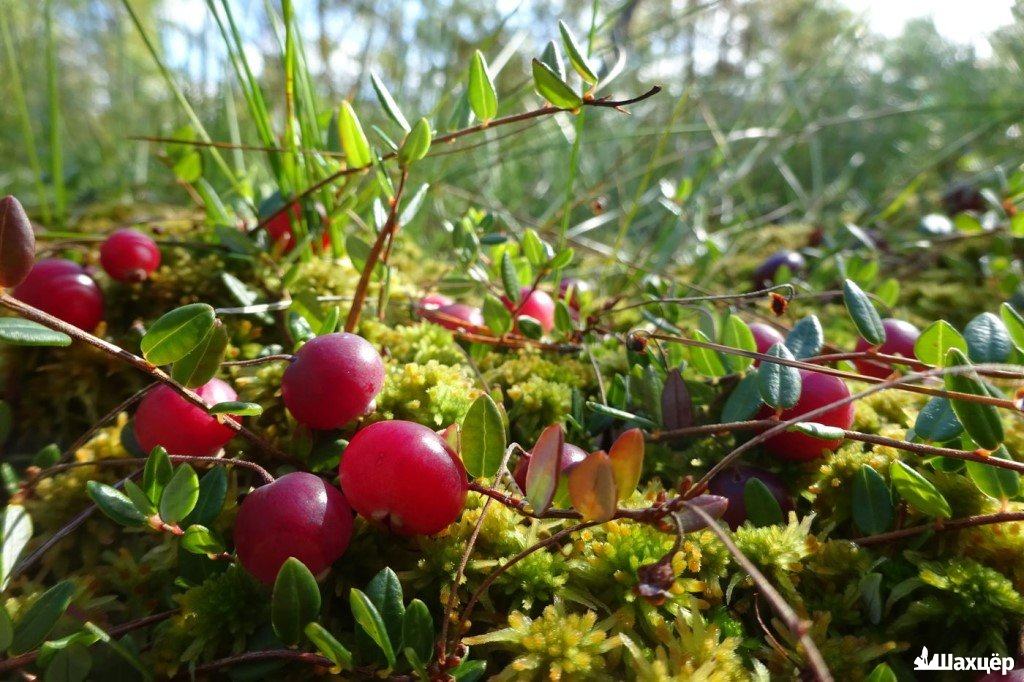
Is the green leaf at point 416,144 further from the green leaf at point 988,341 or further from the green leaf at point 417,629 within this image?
the green leaf at point 988,341

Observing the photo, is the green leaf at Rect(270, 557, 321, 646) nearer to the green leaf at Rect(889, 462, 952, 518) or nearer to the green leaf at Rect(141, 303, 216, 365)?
the green leaf at Rect(141, 303, 216, 365)

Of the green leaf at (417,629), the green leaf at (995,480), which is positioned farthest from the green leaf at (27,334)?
the green leaf at (995,480)

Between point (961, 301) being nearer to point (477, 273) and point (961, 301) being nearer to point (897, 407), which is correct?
point (897, 407)

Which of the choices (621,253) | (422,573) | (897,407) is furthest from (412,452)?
(621,253)

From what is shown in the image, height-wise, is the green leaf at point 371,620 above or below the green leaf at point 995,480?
below

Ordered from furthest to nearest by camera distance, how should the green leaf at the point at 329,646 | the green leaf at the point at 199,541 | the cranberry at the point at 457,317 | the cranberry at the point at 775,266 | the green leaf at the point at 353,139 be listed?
the cranberry at the point at 775,266, the cranberry at the point at 457,317, the green leaf at the point at 353,139, the green leaf at the point at 199,541, the green leaf at the point at 329,646

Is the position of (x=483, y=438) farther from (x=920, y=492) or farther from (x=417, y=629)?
(x=920, y=492)

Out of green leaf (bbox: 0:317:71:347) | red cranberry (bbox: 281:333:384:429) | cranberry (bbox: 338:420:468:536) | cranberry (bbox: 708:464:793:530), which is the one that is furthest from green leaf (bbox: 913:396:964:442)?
green leaf (bbox: 0:317:71:347)
